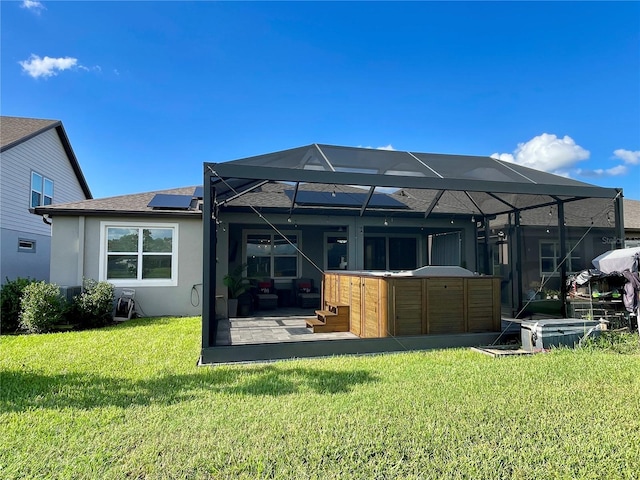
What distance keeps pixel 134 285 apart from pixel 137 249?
0.94m

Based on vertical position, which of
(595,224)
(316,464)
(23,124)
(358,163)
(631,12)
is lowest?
(316,464)

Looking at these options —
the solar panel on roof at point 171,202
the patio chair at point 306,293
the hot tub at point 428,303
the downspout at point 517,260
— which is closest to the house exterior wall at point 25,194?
the solar panel on roof at point 171,202

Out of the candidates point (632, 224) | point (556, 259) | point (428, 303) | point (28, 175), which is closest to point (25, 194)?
point (28, 175)

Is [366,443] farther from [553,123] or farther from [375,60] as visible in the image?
[553,123]

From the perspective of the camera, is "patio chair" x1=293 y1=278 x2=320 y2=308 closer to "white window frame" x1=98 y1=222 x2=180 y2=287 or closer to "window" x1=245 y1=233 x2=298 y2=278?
"window" x1=245 y1=233 x2=298 y2=278

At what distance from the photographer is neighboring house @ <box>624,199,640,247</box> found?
12.3 meters

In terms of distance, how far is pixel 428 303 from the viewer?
6145 mm

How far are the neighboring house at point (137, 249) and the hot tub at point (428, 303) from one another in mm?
5348

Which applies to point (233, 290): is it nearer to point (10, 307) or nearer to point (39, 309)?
point (39, 309)

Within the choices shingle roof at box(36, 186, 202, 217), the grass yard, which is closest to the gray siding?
shingle roof at box(36, 186, 202, 217)

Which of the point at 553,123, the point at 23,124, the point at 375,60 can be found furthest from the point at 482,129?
the point at 23,124

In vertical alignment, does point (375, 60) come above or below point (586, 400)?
above

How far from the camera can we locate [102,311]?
8344mm

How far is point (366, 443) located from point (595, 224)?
7512 mm
